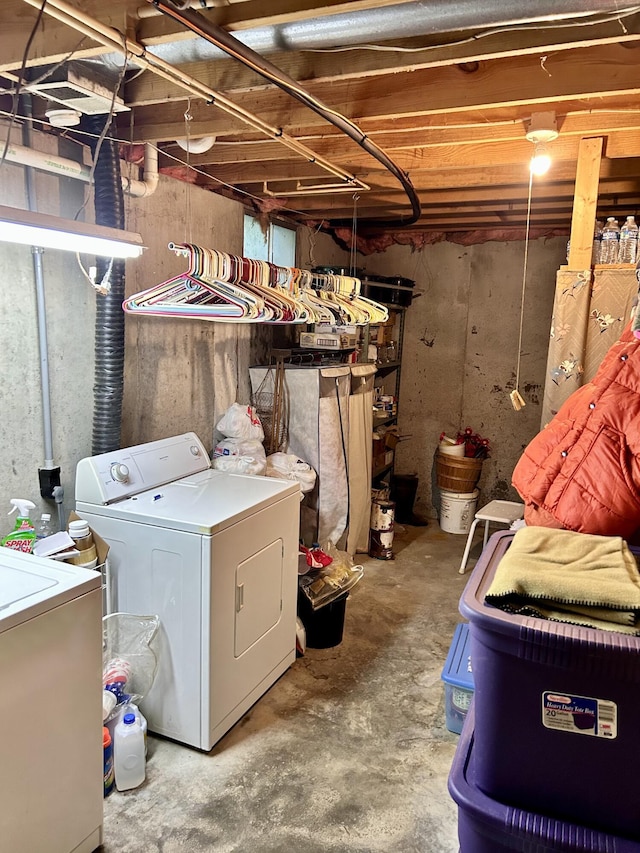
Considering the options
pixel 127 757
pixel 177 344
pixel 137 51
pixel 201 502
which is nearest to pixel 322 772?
pixel 127 757

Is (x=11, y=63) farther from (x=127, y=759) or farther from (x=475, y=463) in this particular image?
(x=475, y=463)

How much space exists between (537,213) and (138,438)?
→ 3.35 metres

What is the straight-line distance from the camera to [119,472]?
2.54 metres

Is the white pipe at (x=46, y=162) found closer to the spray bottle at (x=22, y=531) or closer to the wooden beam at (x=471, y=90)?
the wooden beam at (x=471, y=90)

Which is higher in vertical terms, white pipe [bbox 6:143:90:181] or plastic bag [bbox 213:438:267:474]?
white pipe [bbox 6:143:90:181]

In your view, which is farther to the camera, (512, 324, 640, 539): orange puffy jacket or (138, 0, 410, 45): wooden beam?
(512, 324, 640, 539): orange puffy jacket

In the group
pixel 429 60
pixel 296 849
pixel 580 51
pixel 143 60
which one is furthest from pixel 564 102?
pixel 296 849

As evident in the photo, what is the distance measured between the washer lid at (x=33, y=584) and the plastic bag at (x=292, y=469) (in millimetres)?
1838

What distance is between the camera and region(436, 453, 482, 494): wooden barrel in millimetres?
4984

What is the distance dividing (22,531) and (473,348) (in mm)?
4100

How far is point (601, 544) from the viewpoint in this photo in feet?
4.41

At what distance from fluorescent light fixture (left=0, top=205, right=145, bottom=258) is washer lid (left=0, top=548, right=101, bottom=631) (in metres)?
0.97

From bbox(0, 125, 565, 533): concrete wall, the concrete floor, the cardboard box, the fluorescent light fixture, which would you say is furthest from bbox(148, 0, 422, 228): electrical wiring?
the concrete floor

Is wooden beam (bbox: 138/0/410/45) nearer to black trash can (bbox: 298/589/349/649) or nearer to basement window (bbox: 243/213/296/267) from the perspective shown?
basement window (bbox: 243/213/296/267)
